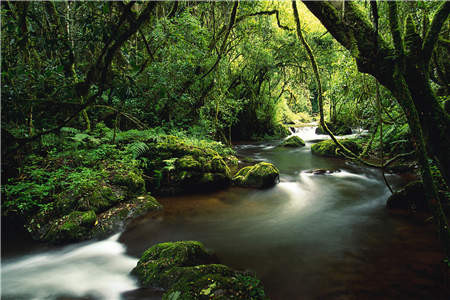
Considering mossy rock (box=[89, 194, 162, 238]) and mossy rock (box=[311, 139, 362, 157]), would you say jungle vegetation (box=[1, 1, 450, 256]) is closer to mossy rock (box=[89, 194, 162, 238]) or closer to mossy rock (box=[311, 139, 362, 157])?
mossy rock (box=[89, 194, 162, 238])

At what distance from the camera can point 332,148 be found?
1200 cm

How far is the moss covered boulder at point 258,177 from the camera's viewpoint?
7359 mm

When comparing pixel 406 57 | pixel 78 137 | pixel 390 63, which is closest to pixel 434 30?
pixel 406 57

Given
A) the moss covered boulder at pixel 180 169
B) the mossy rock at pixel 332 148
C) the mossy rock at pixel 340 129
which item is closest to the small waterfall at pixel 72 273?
the moss covered boulder at pixel 180 169

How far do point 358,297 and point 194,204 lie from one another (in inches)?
157

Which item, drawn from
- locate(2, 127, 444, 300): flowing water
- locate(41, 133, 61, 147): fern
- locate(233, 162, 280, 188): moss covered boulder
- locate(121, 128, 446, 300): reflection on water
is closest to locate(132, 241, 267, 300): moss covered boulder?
locate(2, 127, 444, 300): flowing water

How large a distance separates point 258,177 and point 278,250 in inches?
128

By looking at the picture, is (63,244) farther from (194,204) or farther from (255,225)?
(255,225)

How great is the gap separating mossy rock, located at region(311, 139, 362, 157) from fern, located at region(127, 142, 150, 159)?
8.85 metres

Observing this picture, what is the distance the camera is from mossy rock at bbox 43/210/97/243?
4.13 meters

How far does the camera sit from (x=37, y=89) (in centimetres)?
208

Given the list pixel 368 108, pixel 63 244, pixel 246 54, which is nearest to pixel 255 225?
pixel 63 244

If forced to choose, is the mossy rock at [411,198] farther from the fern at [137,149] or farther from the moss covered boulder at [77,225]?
the fern at [137,149]

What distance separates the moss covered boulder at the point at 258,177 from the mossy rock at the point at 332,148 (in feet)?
17.3
